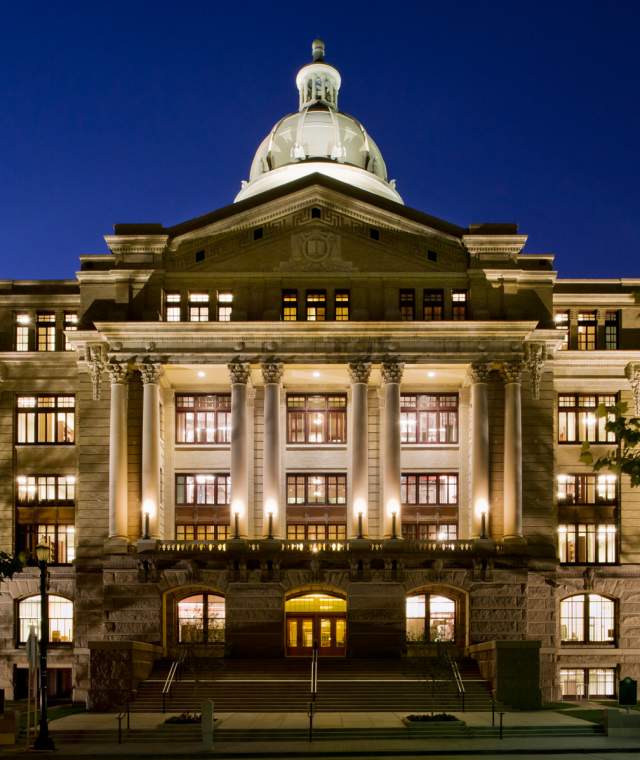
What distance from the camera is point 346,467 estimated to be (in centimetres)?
5641

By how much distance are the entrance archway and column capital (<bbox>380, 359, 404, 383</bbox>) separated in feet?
37.3

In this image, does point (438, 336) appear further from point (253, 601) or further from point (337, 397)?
point (253, 601)

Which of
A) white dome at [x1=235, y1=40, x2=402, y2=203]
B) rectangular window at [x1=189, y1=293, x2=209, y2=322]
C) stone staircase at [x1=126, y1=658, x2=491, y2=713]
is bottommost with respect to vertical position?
stone staircase at [x1=126, y1=658, x2=491, y2=713]

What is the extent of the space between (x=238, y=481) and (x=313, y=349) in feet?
24.7

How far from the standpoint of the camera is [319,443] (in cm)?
5666

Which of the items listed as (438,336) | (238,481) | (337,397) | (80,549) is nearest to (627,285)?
(438,336)

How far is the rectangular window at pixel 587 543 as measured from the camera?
56.0 meters

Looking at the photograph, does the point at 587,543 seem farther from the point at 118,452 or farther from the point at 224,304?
the point at 118,452

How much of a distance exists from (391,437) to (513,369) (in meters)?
6.96

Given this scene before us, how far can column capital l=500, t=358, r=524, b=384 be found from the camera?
53.5 metres

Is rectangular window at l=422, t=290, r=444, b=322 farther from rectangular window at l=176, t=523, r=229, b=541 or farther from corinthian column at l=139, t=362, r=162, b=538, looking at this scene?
rectangular window at l=176, t=523, r=229, b=541

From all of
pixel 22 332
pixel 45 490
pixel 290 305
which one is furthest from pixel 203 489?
pixel 22 332

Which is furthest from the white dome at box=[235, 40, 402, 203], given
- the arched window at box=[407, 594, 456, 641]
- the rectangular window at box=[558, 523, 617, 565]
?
the arched window at box=[407, 594, 456, 641]

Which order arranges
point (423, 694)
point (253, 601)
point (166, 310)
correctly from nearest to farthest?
point (423, 694) < point (253, 601) < point (166, 310)
